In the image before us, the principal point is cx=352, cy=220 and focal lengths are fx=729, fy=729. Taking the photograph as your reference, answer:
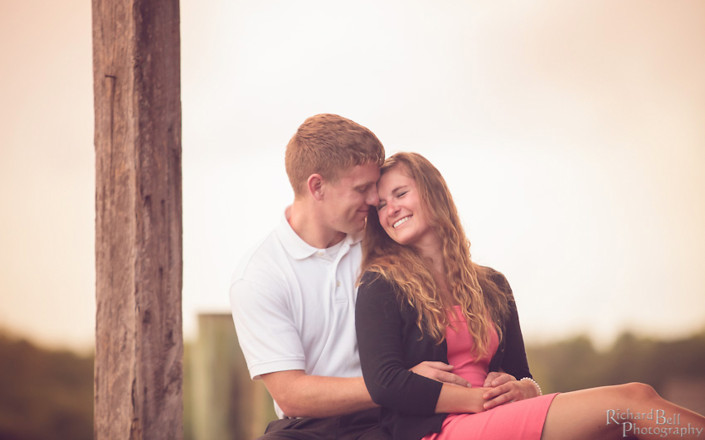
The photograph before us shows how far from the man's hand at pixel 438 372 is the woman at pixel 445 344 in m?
0.03

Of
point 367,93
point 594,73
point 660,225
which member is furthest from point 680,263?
point 367,93

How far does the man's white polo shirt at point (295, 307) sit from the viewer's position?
221 centimetres

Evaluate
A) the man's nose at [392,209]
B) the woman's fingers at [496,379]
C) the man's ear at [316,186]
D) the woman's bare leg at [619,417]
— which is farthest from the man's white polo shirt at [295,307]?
the woman's bare leg at [619,417]

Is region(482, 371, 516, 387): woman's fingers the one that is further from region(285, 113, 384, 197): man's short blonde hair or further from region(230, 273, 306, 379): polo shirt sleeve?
region(285, 113, 384, 197): man's short blonde hair

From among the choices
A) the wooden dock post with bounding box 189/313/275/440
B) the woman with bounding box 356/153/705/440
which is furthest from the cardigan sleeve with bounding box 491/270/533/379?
the wooden dock post with bounding box 189/313/275/440

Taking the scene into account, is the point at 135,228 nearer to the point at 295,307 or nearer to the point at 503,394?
the point at 295,307

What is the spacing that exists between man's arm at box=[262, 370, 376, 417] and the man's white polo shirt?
0.15ft

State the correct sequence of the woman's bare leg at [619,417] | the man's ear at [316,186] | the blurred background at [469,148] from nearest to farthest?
the woman's bare leg at [619,417] → the man's ear at [316,186] → the blurred background at [469,148]

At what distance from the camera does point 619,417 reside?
182cm

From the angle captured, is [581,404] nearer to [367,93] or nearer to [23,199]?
[367,93]

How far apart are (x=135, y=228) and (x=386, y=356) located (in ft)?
3.03

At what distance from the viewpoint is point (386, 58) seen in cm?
485

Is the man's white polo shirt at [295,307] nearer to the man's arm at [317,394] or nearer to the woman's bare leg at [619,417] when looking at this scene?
the man's arm at [317,394]

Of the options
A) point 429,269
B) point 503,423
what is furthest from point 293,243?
point 503,423
